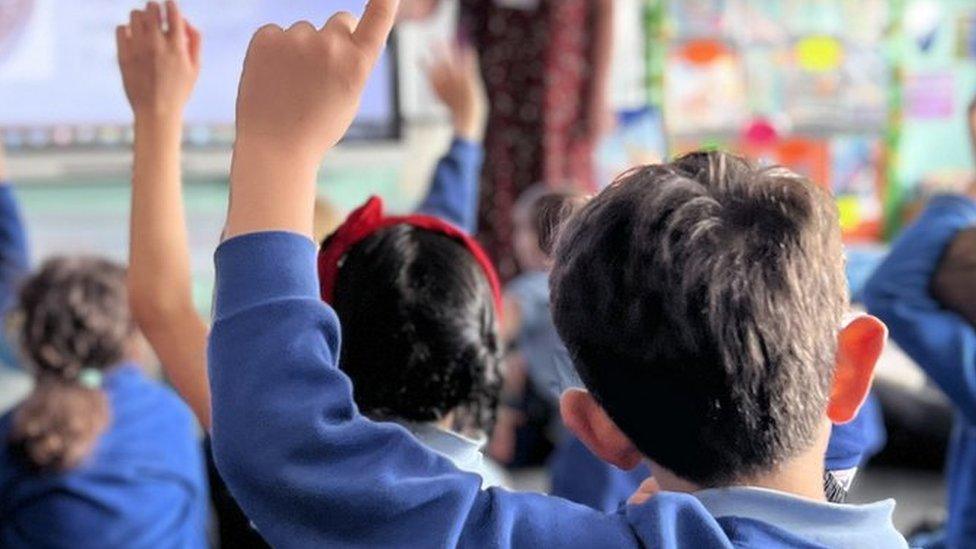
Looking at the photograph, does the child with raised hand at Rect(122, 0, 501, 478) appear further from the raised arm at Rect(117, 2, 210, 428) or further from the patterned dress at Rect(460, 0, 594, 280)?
the patterned dress at Rect(460, 0, 594, 280)

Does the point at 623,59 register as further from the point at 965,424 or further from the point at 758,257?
the point at 758,257

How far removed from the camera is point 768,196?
0.60 metres

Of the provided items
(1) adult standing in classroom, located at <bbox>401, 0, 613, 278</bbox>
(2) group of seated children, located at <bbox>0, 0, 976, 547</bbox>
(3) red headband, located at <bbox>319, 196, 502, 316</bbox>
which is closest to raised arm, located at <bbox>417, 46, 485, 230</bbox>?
(3) red headband, located at <bbox>319, 196, 502, 316</bbox>

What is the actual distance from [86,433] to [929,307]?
3.38ft

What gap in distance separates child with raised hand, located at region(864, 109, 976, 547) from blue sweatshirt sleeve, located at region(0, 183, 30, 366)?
2.86ft

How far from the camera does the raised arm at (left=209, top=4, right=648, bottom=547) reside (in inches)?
21.1

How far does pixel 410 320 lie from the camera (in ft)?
2.97

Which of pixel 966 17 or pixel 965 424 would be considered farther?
pixel 966 17

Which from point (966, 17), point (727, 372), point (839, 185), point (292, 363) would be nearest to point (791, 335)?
point (727, 372)

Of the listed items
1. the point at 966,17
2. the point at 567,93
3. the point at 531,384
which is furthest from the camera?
the point at 966,17

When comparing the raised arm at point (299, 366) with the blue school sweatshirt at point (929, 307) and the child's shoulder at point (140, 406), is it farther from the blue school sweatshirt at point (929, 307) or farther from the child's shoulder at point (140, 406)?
the child's shoulder at point (140, 406)

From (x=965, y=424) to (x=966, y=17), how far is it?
118 inches

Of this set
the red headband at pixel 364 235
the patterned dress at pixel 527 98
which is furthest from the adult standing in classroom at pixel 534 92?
the red headband at pixel 364 235

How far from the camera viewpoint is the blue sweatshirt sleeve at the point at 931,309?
1.23 metres
